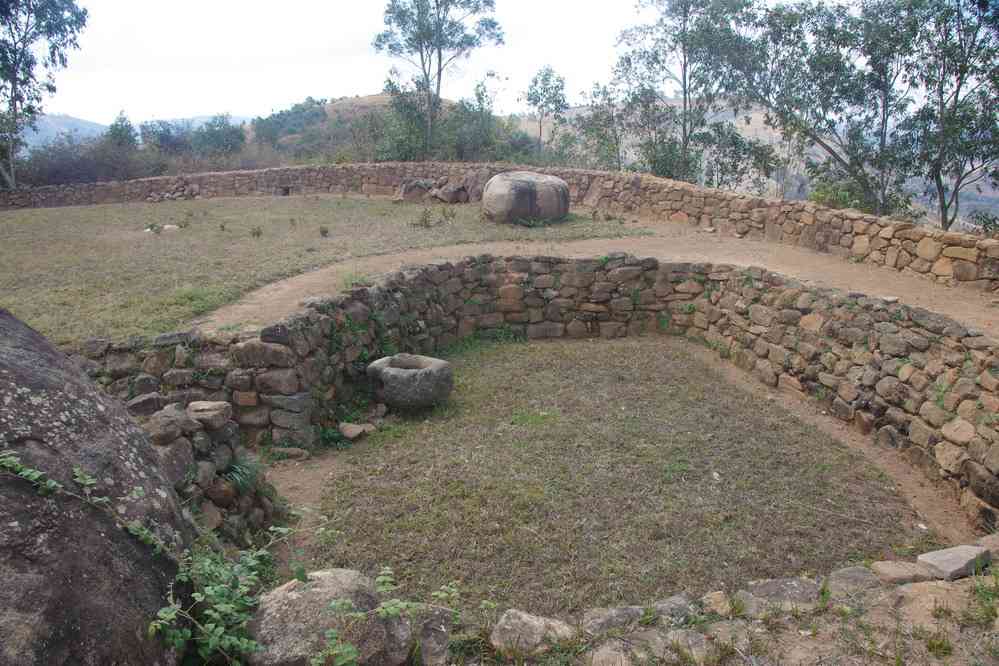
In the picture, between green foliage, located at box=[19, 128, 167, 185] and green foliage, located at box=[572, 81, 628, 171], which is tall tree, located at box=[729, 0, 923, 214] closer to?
green foliage, located at box=[572, 81, 628, 171]

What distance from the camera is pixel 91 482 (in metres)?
2.28

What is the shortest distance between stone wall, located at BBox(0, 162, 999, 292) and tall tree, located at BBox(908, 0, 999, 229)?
22.4ft

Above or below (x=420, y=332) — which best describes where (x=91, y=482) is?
above

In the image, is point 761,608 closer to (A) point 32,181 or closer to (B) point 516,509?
(B) point 516,509

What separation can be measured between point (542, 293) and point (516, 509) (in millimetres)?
5504

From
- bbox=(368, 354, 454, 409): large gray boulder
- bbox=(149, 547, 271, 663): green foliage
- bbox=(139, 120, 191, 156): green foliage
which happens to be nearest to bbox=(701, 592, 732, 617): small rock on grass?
bbox=(149, 547, 271, 663): green foliage

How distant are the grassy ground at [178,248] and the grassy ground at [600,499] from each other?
3.31 meters

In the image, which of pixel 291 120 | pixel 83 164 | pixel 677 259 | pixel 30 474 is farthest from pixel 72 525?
pixel 291 120

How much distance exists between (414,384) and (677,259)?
17.9 feet

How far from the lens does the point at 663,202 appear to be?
46.9ft

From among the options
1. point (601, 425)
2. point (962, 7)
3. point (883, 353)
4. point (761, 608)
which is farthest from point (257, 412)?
point (962, 7)

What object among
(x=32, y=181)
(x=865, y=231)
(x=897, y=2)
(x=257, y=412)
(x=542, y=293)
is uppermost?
(x=897, y=2)

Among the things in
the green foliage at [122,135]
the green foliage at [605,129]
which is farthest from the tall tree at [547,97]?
the green foliage at [122,135]

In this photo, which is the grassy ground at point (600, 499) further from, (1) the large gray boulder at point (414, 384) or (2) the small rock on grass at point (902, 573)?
(2) the small rock on grass at point (902, 573)
